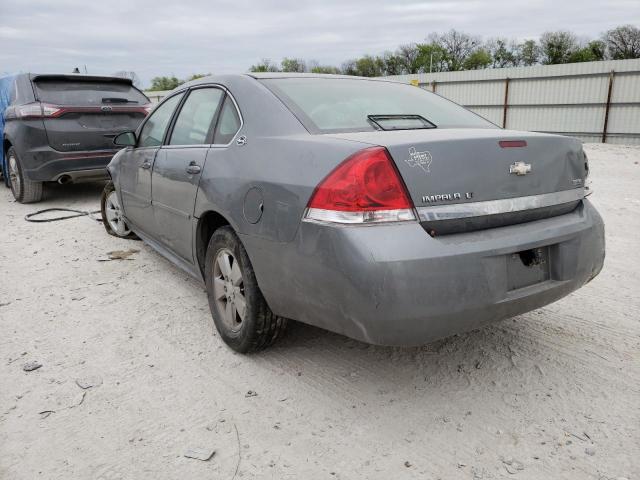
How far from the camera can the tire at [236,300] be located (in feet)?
9.20

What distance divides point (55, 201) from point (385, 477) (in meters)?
7.21

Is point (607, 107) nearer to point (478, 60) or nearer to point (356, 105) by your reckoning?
point (356, 105)

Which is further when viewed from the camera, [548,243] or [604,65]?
[604,65]

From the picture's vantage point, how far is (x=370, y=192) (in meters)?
2.18

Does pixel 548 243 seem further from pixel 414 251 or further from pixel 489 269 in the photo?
pixel 414 251

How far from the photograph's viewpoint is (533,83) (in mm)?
20094

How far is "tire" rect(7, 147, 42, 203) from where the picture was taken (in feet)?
24.0

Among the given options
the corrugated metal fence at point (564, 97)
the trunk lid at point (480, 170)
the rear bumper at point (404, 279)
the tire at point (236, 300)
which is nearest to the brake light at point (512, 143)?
the trunk lid at point (480, 170)

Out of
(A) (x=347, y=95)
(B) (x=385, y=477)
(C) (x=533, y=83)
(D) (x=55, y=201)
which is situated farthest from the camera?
(C) (x=533, y=83)

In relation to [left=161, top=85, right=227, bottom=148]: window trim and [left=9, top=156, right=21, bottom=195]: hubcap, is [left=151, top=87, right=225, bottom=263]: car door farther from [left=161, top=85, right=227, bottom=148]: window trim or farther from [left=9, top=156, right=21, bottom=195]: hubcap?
[left=9, top=156, right=21, bottom=195]: hubcap

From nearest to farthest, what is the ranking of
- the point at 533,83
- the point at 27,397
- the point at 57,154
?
the point at 27,397
the point at 57,154
the point at 533,83

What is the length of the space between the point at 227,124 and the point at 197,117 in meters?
0.53

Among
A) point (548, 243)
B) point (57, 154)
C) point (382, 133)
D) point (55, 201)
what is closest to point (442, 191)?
point (382, 133)

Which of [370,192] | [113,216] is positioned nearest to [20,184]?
[113,216]
